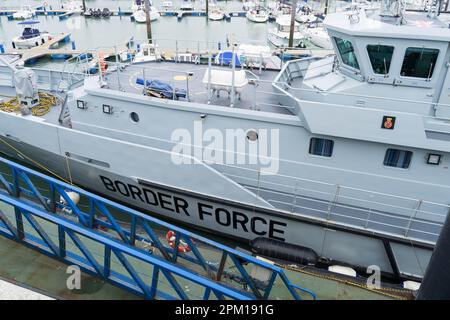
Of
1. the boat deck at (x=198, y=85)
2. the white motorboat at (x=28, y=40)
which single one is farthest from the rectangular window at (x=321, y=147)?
the white motorboat at (x=28, y=40)

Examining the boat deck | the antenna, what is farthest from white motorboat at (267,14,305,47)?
the antenna

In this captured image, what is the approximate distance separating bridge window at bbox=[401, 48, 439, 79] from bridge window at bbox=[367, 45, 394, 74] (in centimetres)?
29

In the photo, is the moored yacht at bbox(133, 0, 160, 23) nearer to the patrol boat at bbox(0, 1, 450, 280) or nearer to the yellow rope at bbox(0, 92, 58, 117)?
the yellow rope at bbox(0, 92, 58, 117)

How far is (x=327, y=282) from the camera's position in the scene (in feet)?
23.1

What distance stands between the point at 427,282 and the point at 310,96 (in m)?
6.17

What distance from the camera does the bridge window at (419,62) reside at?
6.87m

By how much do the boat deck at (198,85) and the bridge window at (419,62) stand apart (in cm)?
268

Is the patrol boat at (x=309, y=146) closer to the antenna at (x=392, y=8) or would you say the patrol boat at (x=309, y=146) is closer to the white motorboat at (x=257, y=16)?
the antenna at (x=392, y=8)

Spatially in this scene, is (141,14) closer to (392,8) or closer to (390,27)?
(392,8)

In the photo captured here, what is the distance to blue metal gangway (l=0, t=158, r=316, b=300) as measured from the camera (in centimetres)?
496

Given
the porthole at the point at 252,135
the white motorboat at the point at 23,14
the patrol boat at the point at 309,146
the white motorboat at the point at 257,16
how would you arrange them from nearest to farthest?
the patrol boat at the point at 309,146 < the porthole at the point at 252,135 < the white motorboat at the point at 23,14 < the white motorboat at the point at 257,16

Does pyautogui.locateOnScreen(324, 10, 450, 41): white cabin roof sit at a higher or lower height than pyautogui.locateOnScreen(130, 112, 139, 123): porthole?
higher

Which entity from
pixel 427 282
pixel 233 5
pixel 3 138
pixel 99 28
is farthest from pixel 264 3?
pixel 427 282

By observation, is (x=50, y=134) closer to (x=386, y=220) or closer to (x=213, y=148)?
(x=213, y=148)
